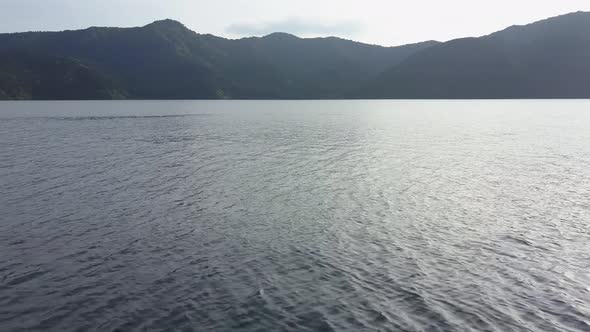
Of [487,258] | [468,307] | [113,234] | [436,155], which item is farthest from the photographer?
[436,155]

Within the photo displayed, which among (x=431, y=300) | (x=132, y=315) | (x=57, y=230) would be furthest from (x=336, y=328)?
(x=57, y=230)

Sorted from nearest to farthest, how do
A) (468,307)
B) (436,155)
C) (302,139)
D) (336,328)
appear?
(336,328), (468,307), (436,155), (302,139)

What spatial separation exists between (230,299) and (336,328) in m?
6.60

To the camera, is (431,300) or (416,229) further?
(416,229)

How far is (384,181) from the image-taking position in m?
57.0

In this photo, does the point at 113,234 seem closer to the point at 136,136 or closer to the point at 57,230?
Result: the point at 57,230

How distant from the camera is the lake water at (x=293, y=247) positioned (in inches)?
879

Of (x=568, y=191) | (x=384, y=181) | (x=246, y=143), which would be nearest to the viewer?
(x=568, y=191)

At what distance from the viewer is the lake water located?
22.3m

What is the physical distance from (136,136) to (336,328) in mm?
107307

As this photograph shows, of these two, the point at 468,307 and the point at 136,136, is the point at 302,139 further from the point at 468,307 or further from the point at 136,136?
the point at 468,307

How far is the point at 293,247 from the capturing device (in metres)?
32.5

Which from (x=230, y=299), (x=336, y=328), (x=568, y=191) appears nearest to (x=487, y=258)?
(x=336, y=328)

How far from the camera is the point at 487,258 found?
3033cm
